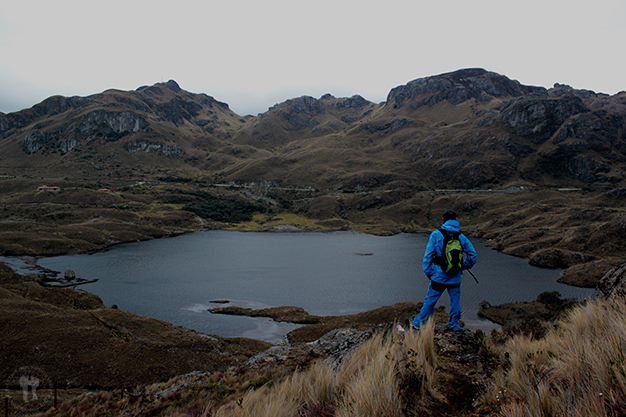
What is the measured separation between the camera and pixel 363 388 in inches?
199

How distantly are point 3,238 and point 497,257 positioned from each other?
425 feet

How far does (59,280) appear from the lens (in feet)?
201

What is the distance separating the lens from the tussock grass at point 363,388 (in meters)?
4.96

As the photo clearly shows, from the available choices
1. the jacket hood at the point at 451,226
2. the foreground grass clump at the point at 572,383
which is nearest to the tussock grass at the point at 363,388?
the foreground grass clump at the point at 572,383

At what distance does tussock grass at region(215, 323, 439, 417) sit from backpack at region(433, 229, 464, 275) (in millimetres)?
2180

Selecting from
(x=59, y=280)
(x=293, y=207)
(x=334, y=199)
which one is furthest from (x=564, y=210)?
(x=59, y=280)

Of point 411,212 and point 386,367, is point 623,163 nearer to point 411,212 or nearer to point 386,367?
point 411,212

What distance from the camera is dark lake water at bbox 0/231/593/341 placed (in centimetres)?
4946

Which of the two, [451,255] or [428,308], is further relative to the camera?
[428,308]

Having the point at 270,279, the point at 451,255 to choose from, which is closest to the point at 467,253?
the point at 451,255

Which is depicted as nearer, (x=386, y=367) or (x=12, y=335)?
(x=386, y=367)

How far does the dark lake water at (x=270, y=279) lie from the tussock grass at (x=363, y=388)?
35.5m

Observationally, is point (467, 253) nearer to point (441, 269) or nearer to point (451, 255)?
point (451, 255)

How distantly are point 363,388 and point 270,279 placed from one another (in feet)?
212
